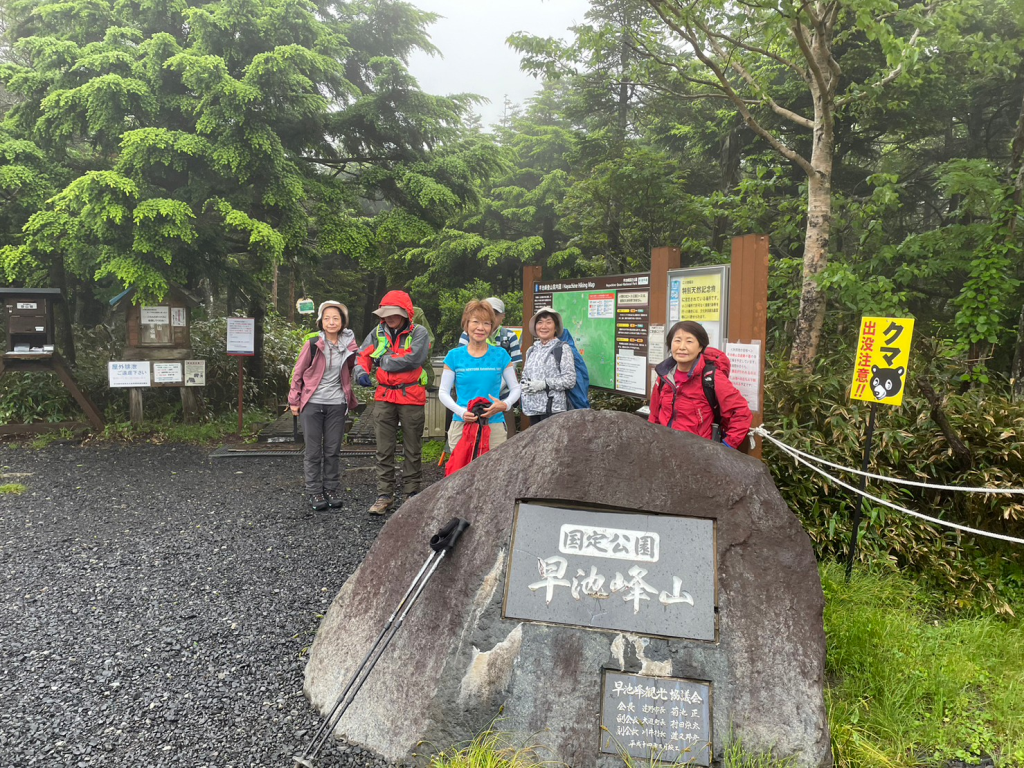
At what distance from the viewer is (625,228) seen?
11.1 metres

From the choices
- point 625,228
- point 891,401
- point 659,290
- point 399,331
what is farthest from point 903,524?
point 625,228

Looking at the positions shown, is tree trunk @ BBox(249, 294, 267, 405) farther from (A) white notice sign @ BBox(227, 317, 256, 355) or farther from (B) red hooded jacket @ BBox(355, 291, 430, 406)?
(B) red hooded jacket @ BBox(355, 291, 430, 406)

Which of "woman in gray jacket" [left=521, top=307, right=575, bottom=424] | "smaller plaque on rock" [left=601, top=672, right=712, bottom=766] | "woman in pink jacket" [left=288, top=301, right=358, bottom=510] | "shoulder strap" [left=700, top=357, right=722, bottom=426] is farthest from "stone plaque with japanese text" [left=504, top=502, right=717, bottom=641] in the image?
"woman in pink jacket" [left=288, top=301, right=358, bottom=510]

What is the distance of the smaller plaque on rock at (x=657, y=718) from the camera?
2297mm

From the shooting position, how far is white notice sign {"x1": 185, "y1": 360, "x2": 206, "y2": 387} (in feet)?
29.1

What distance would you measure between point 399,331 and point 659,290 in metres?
2.08

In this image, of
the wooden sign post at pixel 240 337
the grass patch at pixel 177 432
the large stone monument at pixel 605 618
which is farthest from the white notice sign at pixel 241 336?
the large stone monument at pixel 605 618


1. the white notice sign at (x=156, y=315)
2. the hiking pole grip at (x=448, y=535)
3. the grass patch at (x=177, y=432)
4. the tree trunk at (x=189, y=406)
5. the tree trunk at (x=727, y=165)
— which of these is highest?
the tree trunk at (x=727, y=165)

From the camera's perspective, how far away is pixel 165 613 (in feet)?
12.5

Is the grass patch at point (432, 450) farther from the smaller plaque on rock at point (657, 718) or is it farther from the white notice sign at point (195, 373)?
the smaller plaque on rock at point (657, 718)

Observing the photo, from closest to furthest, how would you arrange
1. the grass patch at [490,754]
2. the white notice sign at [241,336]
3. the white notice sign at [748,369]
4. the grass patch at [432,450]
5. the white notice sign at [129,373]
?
1. the grass patch at [490,754]
2. the white notice sign at [748,369]
3. the grass patch at [432,450]
4. the white notice sign at [129,373]
5. the white notice sign at [241,336]

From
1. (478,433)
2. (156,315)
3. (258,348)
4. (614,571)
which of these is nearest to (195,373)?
(156,315)

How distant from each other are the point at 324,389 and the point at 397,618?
3.23 meters

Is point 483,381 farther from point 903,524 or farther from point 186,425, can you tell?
point 186,425
